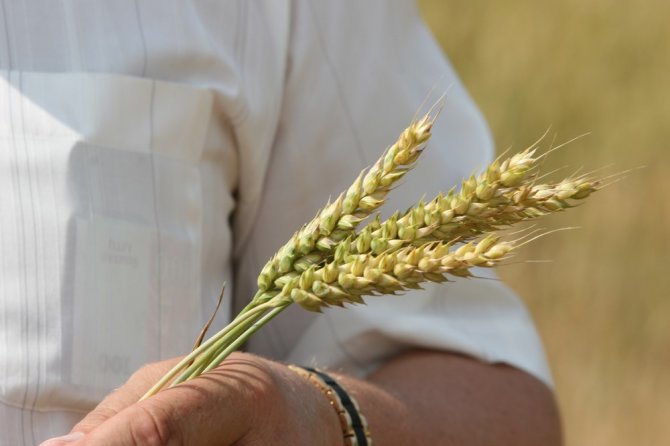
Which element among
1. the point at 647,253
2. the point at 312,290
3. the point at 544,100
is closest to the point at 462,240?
the point at 312,290

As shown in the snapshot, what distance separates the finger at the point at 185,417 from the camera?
659mm

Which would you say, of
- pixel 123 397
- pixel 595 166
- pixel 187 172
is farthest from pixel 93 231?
pixel 595 166

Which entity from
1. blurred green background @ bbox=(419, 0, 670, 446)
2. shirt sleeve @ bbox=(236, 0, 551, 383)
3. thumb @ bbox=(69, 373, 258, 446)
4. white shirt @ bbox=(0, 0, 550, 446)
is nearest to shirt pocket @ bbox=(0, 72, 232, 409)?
white shirt @ bbox=(0, 0, 550, 446)

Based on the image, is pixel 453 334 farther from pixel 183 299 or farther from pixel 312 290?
→ pixel 312 290

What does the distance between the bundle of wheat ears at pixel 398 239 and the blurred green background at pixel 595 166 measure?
2.52 metres

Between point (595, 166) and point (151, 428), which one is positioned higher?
point (151, 428)

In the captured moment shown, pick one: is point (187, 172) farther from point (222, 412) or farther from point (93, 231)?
point (222, 412)

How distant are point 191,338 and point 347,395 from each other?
234 mm

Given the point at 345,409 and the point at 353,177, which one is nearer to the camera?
the point at 345,409

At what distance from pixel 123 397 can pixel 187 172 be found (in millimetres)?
372

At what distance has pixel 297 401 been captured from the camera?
2.59 feet

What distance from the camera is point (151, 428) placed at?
658 millimetres

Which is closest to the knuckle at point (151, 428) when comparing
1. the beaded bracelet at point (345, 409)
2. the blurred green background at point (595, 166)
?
the beaded bracelet at point (345, 409)

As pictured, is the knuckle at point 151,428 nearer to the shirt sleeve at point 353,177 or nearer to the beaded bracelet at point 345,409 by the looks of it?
the beaded bracelet at point 345,409
